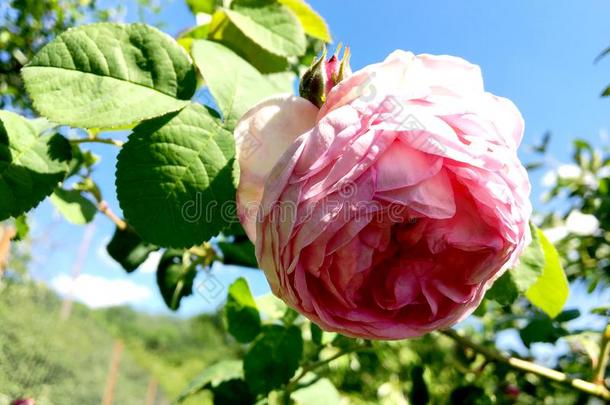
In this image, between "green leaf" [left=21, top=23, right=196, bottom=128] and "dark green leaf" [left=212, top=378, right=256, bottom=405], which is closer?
"green leaf" [left=21, top=23, right=196, bottom=128]

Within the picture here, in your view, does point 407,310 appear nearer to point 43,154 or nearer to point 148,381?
point 43,154

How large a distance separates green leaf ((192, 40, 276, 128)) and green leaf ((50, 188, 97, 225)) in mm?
285

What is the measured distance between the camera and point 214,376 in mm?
731

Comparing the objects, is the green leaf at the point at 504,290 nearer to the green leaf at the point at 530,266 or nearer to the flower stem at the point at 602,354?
the green leaf at the point at 530,266

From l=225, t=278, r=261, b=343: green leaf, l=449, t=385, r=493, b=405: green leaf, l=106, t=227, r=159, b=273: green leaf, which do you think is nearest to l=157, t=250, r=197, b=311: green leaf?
l=106, t=227, r=159, b=273: green leaf

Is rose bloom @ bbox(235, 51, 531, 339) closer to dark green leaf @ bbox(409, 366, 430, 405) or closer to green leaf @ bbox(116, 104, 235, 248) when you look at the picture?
green leaf @ bbox(116, 104, 235, 248)

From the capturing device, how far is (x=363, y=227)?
35 centimetres

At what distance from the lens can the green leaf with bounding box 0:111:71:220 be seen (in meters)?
0.44

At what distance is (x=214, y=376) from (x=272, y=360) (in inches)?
6.1

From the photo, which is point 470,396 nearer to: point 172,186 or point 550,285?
point 550,285

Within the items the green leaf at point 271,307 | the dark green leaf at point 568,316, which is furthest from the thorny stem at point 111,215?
the dark green leaf at point 568,316

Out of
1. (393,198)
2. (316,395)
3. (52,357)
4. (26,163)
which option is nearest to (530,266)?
(393,198)

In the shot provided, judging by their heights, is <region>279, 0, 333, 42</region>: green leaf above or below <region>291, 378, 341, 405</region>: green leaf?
above

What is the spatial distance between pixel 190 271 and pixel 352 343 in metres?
0.27
